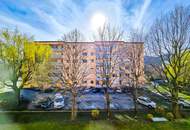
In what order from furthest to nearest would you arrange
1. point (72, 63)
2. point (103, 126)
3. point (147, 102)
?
1. point (147, 102)
2. point (72, 63)
3. point (103, 126)

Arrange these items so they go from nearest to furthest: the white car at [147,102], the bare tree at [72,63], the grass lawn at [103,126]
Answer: the grass lawn at [103,126]
the bare tree at [72,63]
the white car at [147,102]

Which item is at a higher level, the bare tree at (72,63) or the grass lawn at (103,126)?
the bare tree at (72,63)

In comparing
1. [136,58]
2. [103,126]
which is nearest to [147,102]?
[136,58]

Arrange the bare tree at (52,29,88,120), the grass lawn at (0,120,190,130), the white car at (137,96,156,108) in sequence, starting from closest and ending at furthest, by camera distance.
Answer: the grass lawn at (0,120,190,130) < the bare tree at (52,29,88,120) < the white car at (137,96,156,108)

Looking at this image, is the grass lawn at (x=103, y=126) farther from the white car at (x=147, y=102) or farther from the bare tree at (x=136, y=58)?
the white car at (x=147, y=102)

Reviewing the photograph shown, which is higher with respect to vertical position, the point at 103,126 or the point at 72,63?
the point at 72,63

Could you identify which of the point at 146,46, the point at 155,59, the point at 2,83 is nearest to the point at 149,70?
the point at 155,59

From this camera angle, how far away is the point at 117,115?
1897cm

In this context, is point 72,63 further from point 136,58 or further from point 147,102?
point 147,102

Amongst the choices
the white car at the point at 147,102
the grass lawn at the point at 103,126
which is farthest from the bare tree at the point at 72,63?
the white car at the point at 147,102

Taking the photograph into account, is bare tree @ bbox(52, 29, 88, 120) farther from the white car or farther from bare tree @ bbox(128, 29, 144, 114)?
the white car

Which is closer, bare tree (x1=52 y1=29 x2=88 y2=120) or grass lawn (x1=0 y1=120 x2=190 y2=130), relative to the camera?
grass lawn (x1=0 y1=120 x2=190 y2=130)

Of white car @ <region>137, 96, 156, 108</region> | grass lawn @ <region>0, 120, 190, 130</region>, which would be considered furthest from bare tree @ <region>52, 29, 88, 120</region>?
white car @ <region>137, 96, 156, 108</region>

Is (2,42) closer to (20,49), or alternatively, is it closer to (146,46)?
(20,49)
